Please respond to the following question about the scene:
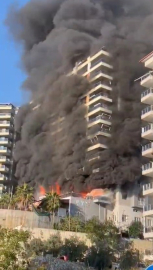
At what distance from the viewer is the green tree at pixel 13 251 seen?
15.3 metres

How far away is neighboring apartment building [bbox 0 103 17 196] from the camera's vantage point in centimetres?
8131

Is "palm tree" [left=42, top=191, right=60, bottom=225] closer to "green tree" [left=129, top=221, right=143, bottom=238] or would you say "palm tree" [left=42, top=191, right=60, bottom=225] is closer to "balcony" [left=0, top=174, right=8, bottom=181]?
"green tree" [left=129, top=221, right=143, bottom=238]

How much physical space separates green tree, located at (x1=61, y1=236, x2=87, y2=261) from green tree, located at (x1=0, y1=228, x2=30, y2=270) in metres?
19.9

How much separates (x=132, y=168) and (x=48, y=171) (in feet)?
52.4

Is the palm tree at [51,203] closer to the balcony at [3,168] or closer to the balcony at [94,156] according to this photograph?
the balcony at [94,156]

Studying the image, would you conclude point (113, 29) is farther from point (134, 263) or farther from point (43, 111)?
point (134, 263)

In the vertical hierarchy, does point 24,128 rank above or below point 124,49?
below

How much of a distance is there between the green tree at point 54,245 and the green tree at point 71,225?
5524mm

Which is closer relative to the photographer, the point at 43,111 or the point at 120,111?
the point at 120,111

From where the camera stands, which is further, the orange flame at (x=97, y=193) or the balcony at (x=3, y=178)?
the balcony at (x=3, y=178)

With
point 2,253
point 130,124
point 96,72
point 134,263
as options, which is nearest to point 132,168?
point 130,124

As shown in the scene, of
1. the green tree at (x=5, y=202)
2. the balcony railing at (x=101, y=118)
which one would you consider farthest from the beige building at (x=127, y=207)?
the green tree at (x=5, y=202)

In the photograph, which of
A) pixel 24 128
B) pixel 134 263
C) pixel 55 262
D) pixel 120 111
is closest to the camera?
pixel 55 262

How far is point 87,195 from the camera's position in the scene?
62.9m
